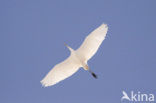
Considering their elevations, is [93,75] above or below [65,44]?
below

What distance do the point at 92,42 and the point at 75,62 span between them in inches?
51.2

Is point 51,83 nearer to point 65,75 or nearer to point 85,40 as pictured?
point 65,75

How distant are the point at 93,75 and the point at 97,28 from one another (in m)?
2.36

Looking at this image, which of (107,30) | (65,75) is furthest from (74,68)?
(107,30)

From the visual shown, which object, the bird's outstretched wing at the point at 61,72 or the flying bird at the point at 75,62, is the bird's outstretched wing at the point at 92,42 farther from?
the bird's outstretched wing at the point at 61,72

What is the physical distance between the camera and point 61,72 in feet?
97.1

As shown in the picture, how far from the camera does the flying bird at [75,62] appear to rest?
2925 cm

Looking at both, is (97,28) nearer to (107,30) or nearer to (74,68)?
(107,30)

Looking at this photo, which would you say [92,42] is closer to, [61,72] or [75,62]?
[75,62]

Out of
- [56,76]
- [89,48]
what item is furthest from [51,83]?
[89,48]

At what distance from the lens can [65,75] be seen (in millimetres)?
29609

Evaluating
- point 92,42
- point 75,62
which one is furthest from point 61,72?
point 92,42

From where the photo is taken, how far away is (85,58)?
1163 inches

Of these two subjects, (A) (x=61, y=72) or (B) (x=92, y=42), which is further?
(A) (x=61, y=72)
